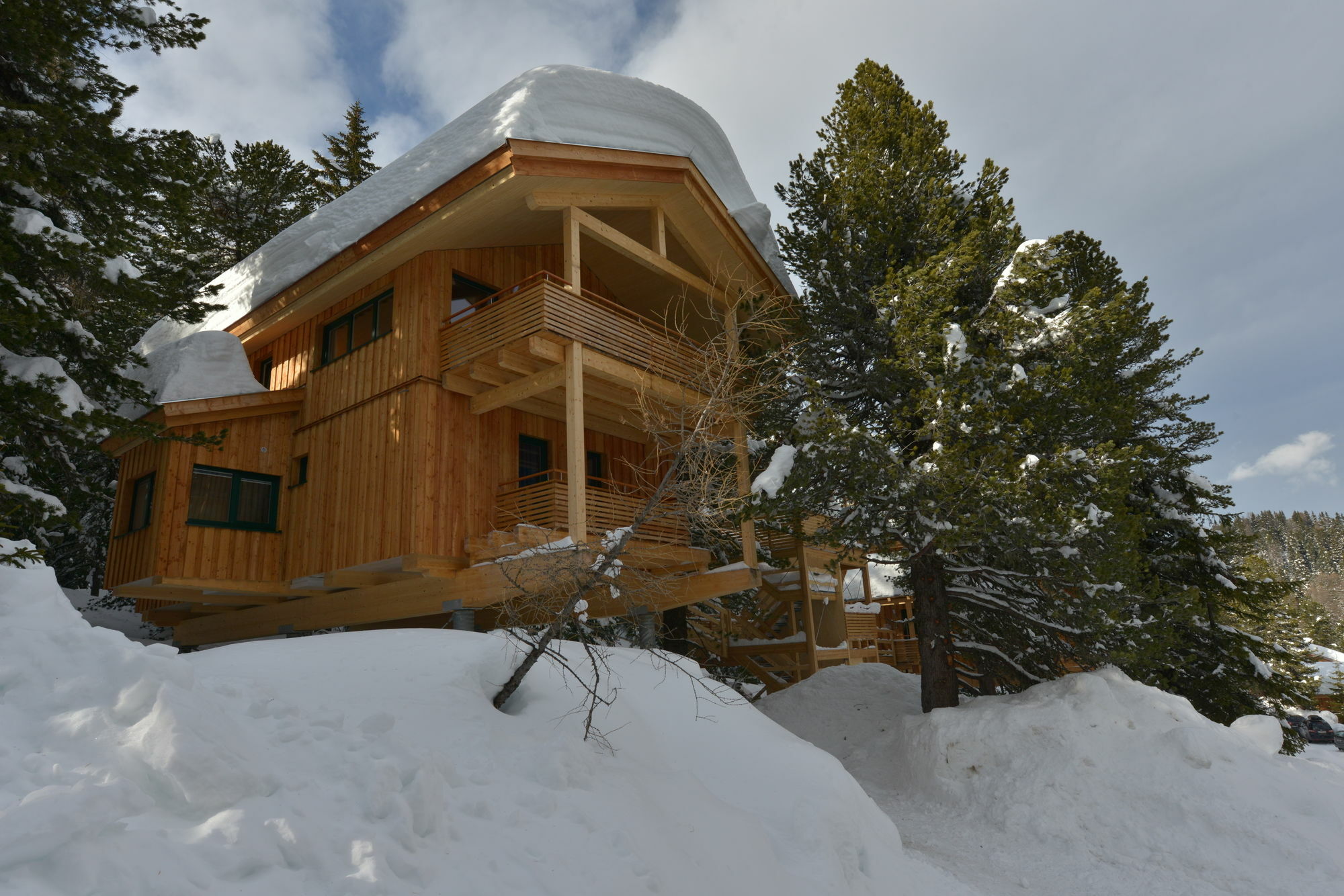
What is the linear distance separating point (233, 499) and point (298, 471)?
1.29 metres

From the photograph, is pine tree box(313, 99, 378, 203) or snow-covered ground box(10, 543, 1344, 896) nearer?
snow-covered ground box(10, 543, 1344, 896)

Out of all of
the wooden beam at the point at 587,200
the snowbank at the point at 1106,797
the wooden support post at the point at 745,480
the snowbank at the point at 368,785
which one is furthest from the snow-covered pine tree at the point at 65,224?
the snowbank at the point at 1106,797

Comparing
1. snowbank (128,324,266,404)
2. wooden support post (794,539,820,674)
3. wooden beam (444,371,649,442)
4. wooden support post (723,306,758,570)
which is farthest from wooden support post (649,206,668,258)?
snowbank (128,324,266,404)

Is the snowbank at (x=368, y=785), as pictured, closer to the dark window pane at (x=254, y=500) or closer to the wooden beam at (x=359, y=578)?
the wooden beam at (x=359, y=578)

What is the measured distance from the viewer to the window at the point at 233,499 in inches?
567

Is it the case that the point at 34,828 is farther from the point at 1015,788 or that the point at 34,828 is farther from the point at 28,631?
the point at 1015,788

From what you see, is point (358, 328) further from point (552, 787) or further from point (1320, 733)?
point (1320, 733)

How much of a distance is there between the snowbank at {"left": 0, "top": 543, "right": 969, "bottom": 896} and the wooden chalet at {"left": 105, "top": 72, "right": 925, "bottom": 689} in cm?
491

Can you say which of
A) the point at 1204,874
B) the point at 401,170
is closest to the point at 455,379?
the point at 401,170

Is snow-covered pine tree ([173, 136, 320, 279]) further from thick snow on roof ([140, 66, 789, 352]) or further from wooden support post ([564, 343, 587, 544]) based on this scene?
wooden support post ([564, 343, 587, 544])

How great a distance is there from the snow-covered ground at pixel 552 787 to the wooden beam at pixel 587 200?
804 cm

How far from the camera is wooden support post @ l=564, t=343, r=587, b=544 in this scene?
11.9 metres

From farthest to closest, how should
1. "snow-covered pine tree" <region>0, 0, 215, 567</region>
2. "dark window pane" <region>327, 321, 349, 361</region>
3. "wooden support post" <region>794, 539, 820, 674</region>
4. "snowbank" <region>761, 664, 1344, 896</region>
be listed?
"wooden support post" <region>794, 539, 820, 674</region> < "dark window pane" <region>327, 321, 349, 361</region> < "snow-covered pine tree" <region>0, 0, 215, 567</region> < "snowbank" <region>761, 664, 1344, 896</region>

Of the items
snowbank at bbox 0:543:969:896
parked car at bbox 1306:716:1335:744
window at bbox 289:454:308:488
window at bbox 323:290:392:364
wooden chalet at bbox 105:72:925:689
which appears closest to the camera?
snowbank at bbox 0:543:969:896
